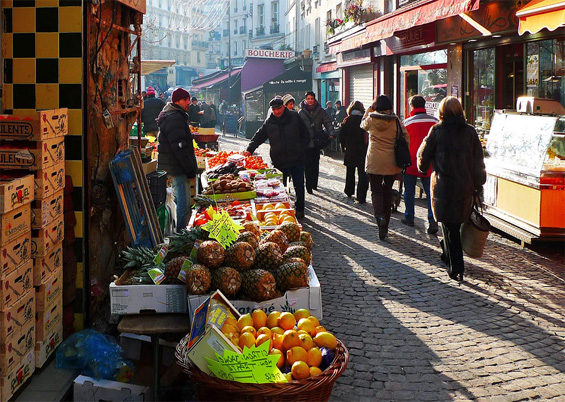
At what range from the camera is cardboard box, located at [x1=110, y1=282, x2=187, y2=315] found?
15.0 feet

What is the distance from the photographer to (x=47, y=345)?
481 centimetres

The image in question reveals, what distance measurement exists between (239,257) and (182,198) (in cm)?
467

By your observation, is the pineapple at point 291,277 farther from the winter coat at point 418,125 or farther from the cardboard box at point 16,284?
the winter coat at point 418,125

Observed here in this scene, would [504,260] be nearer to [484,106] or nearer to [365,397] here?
[365,397]

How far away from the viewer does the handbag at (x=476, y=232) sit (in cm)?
764

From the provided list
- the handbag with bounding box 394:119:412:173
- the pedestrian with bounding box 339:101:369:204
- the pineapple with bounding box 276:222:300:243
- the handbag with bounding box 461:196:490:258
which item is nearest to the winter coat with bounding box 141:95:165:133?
the pedestrian with bounding box 339:101:369:204

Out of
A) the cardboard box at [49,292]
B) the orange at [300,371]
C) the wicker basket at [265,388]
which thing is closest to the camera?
the wicker basket at [265,388]

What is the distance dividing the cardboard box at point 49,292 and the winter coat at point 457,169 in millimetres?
4313

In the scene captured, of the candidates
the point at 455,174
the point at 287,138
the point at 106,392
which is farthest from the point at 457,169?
the point at 106,392

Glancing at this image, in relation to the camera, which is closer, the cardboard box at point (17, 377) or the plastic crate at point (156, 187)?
the cardboard box at point (17, 377)

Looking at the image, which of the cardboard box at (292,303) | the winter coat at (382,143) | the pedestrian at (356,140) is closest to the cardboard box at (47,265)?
the cardboard box at (292,303)

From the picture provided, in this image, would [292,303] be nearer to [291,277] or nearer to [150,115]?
[291,277]

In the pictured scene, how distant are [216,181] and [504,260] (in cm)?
379

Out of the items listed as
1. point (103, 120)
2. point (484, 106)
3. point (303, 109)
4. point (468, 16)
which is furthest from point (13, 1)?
point (484, 106)
